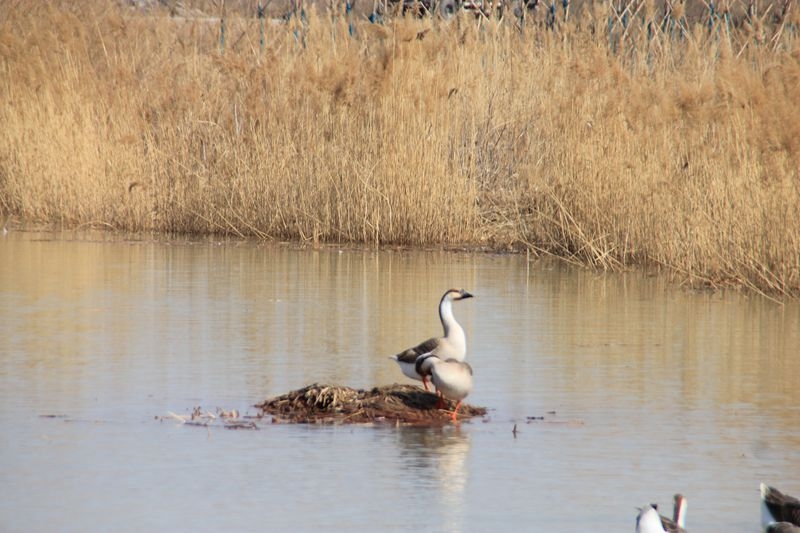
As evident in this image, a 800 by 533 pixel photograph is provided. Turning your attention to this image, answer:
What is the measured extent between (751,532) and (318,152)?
1036cm

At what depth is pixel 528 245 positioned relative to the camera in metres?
14.7

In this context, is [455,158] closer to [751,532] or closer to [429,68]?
[429,68]

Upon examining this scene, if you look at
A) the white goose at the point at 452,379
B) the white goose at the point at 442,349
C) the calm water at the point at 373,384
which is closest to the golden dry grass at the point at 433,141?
the calm water at the point at 373,384

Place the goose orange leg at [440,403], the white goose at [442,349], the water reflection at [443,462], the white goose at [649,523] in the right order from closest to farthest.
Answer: the white goose at [649,523] → the water reflection at [443,462] → the goose orange leg at [440,403] → the white goose at [442,349]

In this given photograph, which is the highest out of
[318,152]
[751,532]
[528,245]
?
[318,152]

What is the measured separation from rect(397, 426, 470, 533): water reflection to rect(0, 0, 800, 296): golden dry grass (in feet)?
17.0

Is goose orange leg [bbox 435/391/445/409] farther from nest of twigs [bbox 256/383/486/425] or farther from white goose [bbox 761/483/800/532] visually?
white goose [bbox 761/483/800/532]

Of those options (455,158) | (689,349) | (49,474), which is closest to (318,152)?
(455,158)

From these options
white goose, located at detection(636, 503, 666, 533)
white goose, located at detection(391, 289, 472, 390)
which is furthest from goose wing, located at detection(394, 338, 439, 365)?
white goose, located at detection(636, 503, 666, 533)

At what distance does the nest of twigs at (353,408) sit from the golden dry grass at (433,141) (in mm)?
4843

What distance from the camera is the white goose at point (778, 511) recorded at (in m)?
4.99

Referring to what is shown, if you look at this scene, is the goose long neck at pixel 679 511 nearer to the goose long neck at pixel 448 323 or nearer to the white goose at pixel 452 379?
the white goose at pixel 452 379

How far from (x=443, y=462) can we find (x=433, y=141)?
8668 mm

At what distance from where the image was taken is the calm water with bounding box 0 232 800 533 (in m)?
5.68
